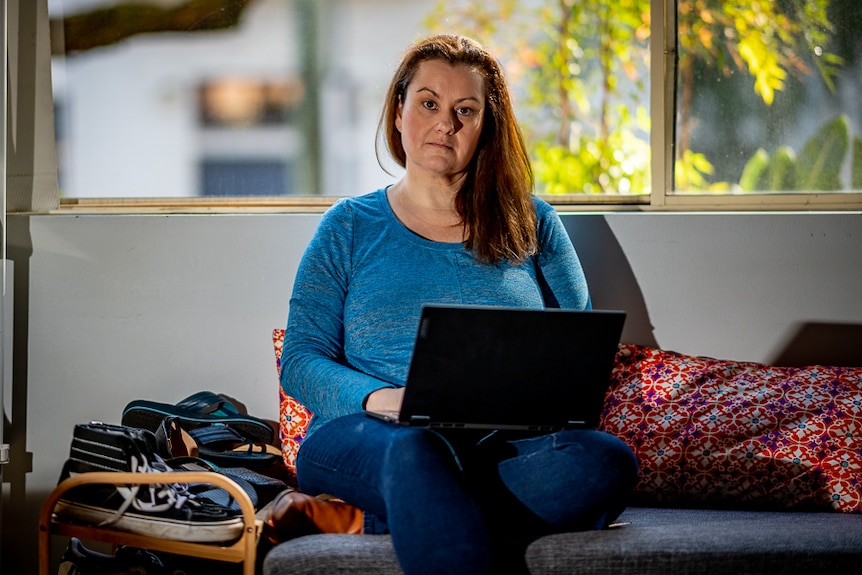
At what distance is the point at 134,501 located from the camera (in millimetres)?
1853

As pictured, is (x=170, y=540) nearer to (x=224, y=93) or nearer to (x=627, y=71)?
(x=224, y=93)

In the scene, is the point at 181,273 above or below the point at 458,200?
below

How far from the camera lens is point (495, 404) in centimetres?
173

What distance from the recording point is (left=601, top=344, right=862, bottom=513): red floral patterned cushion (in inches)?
85.0

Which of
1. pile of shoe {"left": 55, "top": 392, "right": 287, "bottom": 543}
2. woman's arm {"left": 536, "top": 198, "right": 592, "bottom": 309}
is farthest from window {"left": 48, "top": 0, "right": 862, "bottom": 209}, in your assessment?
pile of shoe {"left": 55, "top": 392, "right": 287, "bottom": 543}

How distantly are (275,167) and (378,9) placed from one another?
1.70 ft

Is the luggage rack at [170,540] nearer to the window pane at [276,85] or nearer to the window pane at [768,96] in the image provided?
the window pane at [276,85]

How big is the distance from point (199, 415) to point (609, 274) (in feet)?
3.58

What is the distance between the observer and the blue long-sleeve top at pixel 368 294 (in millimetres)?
2002

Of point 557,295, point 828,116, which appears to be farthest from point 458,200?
point 828,116

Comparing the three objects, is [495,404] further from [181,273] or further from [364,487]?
[181,273]

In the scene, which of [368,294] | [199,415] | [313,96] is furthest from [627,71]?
[199,415]

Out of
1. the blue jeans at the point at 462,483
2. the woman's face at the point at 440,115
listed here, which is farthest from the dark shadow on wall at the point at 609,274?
the blue jeans at the point at 462,483

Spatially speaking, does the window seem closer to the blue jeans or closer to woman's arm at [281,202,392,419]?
woman's arm at [281,202,392,419]
